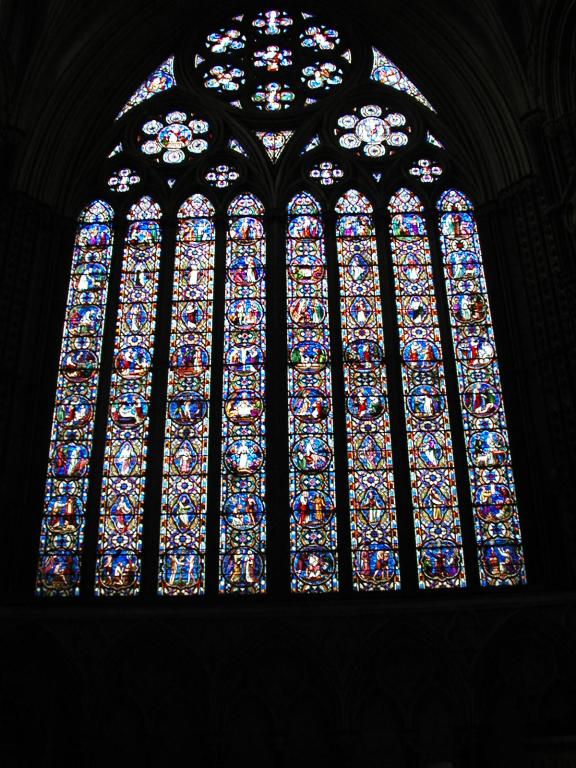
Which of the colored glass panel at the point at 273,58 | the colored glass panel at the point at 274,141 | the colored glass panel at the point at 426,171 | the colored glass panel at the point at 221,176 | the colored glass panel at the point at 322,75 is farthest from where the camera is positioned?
the colored glass panel at the point at 273,58

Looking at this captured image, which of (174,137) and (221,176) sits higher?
(174,137)

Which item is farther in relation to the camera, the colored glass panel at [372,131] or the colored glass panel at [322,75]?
the colored glass panel at [322,75]

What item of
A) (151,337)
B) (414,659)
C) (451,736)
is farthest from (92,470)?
(451,736)

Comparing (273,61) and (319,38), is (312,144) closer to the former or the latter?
(273,61)

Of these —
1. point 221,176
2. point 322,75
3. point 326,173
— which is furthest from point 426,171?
point 221,176

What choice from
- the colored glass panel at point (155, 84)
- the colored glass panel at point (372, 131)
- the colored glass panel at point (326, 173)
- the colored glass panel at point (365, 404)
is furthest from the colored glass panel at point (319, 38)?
the colored glass panel at point (365, 404)

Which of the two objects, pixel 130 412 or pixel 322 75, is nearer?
pixel 130 412

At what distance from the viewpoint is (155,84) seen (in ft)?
45.3

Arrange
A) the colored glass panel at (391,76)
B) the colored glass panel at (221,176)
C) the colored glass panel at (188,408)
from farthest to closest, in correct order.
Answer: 1. the colored glass panel at (391,76)
2. the colored glass panel at (221,176)
3. the colored glass panel at (188,408)

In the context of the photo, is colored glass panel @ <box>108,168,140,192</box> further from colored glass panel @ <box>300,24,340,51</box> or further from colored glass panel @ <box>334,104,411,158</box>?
colored glass panel @ <box>300,24,340,51</box>

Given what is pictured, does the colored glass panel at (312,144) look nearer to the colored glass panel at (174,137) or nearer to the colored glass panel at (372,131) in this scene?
the colored glass panel at (372,131)

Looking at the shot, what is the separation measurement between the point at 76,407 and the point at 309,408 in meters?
2.76

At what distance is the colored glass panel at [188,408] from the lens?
1032 cm

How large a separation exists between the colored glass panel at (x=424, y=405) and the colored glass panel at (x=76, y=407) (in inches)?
146
